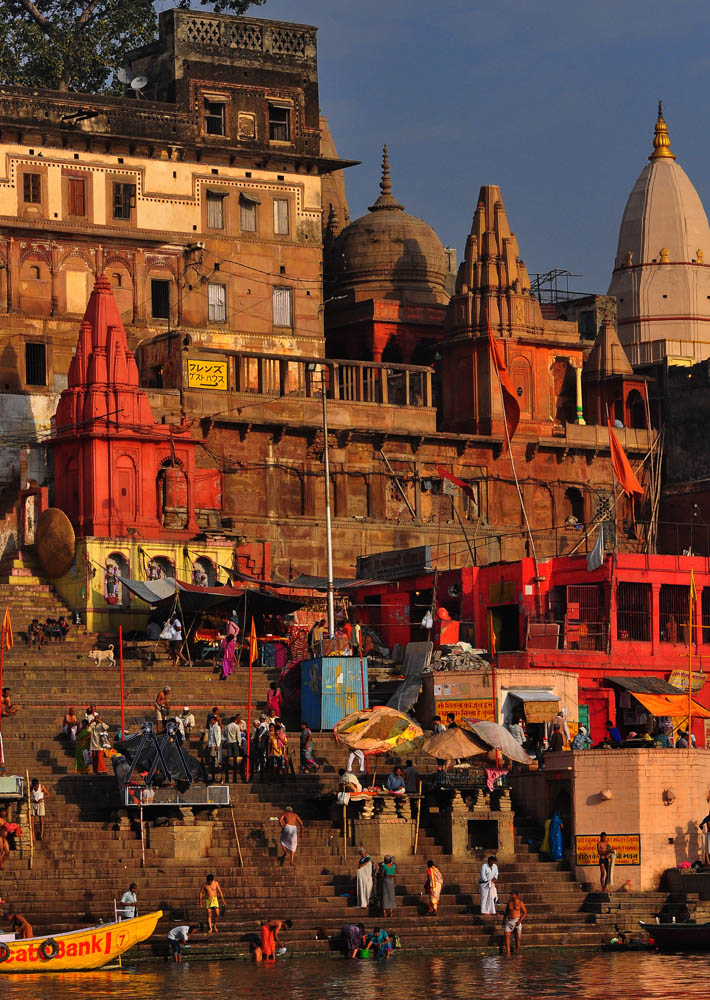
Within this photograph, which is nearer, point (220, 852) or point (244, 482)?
point (220, 852)

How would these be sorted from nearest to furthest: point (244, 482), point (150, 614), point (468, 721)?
point (468, 721) < point (150, 614) < point (244, 482)

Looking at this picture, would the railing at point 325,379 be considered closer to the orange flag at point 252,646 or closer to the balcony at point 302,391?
the balcony at point 302,391

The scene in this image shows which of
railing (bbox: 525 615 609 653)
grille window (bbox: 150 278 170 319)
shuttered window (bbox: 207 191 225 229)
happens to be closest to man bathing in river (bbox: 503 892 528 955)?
railing (bbox: 525 615 609 653)

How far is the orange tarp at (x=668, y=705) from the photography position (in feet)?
157

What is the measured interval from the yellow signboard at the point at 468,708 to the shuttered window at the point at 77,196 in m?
22.1

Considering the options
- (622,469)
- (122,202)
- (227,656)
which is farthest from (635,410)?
(227,656)

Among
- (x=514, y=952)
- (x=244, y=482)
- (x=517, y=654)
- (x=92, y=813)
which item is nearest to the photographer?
(x=514, y=952)

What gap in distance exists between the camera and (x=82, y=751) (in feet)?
132

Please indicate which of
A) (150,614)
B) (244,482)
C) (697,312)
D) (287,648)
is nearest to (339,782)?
(287,648)

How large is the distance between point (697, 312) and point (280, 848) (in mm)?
38903

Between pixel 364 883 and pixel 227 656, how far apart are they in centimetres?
1137

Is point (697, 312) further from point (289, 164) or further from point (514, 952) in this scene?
point (514, 952)

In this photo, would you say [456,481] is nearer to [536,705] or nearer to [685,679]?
[685,679]

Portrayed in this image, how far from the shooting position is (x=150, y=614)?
52.0 meters
